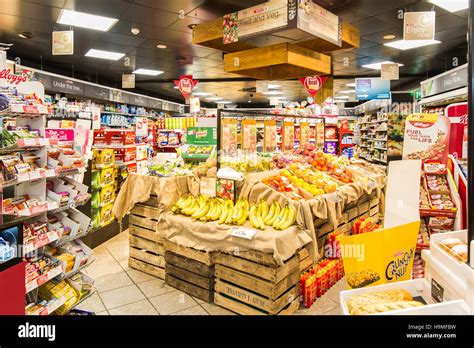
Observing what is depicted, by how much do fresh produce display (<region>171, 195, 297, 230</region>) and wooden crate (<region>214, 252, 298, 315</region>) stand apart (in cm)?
36

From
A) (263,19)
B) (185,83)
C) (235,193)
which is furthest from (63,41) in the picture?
(185,83)

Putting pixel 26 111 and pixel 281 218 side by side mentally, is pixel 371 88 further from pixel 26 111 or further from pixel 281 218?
pixel 26 111

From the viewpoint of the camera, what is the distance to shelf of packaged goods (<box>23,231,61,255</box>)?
2.52 meters

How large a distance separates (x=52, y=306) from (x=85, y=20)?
5.26 metres

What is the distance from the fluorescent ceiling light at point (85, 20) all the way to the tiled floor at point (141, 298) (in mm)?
4185

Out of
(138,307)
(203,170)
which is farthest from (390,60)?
(138,307)

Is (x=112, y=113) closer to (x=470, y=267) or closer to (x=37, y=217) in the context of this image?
(x=37, y=217)

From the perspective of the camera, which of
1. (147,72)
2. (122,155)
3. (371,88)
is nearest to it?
(122,155)

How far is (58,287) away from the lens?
296 cm

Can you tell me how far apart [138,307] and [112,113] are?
34.4 feet

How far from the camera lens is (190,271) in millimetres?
3801

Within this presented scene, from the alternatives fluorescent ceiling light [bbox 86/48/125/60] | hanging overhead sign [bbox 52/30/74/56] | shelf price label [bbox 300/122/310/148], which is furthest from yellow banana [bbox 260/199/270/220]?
fluorescent ceiling light [bbox 86/48/125/60]

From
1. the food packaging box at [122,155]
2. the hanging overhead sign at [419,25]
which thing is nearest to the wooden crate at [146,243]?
the food packaging box at [122,155]

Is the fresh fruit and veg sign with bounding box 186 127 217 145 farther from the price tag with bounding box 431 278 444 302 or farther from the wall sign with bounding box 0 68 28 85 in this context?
the price tag with bounding box 431 278 444 302
